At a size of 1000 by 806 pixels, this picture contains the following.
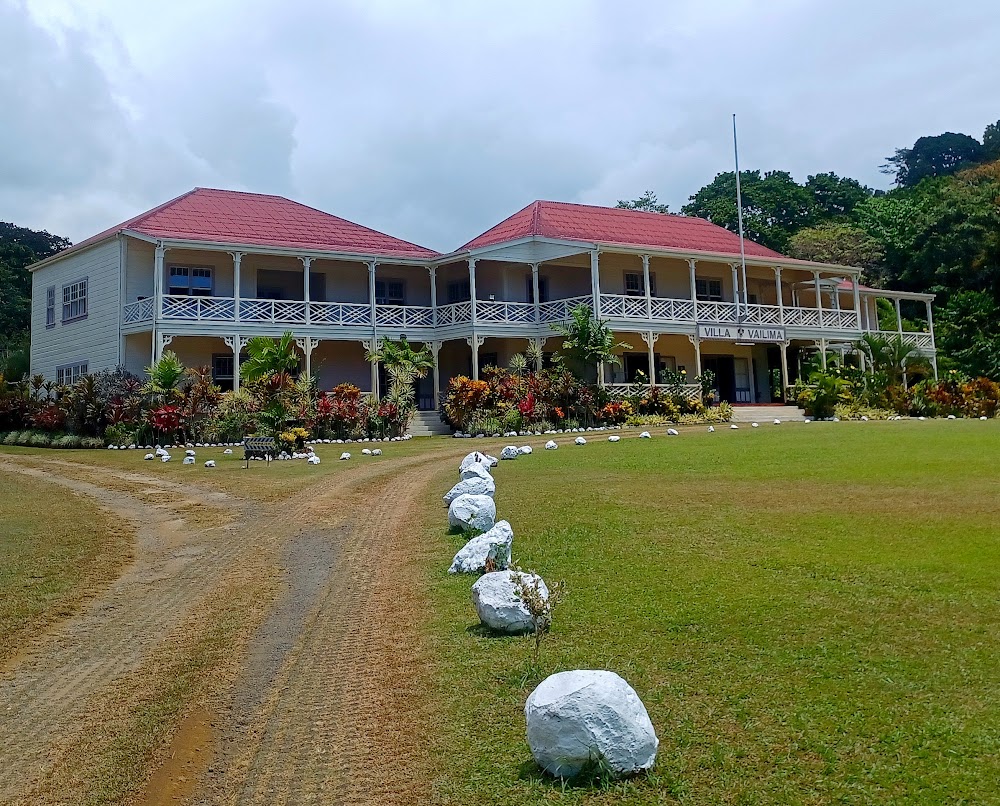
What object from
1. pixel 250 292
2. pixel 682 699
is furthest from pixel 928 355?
pixel 682 699

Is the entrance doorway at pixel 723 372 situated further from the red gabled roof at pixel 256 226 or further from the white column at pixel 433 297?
the red gabled roof at pixel 256 226

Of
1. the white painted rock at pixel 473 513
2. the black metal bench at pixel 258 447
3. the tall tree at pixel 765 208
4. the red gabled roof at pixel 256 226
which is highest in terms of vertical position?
the tall tree at pixel 765 208

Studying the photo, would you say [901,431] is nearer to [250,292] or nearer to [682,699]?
[682,699]

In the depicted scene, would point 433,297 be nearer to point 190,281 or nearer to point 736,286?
point 190,281

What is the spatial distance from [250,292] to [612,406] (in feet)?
40.5

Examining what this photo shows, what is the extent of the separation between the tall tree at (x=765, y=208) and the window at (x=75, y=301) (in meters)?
35.1

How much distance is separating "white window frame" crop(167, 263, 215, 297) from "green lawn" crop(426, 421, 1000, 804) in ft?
63.0

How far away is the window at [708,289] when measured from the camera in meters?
35.4

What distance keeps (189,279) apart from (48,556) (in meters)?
20.2

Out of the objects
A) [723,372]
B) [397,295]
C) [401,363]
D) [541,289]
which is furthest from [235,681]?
[723,372]

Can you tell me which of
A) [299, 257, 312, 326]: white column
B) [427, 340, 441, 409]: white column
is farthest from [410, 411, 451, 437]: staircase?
[299, 257, 312, 326]: white column

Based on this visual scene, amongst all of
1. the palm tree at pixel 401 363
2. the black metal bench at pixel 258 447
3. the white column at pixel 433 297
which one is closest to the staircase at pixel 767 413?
the palm tree at pixel 401 363

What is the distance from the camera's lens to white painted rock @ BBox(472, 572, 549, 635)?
21.2 ft

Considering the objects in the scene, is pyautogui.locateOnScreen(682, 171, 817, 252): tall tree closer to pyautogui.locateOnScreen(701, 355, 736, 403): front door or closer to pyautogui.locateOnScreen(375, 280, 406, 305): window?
pyautogui.locateOnScreen(701, 355, 736, 403): front door
